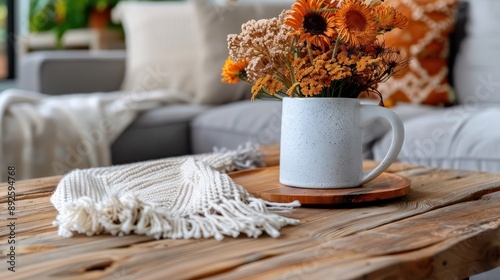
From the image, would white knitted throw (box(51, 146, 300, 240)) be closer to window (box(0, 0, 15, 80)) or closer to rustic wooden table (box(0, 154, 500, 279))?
rustic wooden table (box(0, 154, 500, 279))

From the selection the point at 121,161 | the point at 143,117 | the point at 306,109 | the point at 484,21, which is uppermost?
the point at 484,21

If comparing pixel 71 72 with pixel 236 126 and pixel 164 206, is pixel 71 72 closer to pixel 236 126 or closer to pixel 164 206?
→ pixel 236 126

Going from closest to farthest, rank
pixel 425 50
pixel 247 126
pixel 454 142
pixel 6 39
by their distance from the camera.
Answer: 1. pixel 454 142
2. pixel 247 126
3. pixel 425 50
4. pixel 6 39

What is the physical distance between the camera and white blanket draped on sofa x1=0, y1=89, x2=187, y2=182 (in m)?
2.01

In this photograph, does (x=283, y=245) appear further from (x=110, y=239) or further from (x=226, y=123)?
(x=226, y=123)

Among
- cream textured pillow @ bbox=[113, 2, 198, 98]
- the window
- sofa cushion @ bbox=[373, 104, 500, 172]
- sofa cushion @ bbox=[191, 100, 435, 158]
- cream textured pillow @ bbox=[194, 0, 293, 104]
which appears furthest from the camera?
the window

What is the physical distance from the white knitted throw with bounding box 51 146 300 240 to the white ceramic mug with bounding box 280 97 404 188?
0.08 meters

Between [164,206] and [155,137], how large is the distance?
4.71 ft

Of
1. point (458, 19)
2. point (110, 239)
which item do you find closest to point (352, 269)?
point (110, 239)

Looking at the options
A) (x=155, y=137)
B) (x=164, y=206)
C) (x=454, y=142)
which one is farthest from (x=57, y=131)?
(x=164, y=206)

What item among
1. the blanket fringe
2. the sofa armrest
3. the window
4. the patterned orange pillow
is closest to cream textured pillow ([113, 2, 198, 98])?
the sofa armrest

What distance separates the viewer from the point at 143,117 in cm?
225

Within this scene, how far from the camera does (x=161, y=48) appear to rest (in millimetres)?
2703

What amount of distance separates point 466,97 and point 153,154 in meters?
1.09
